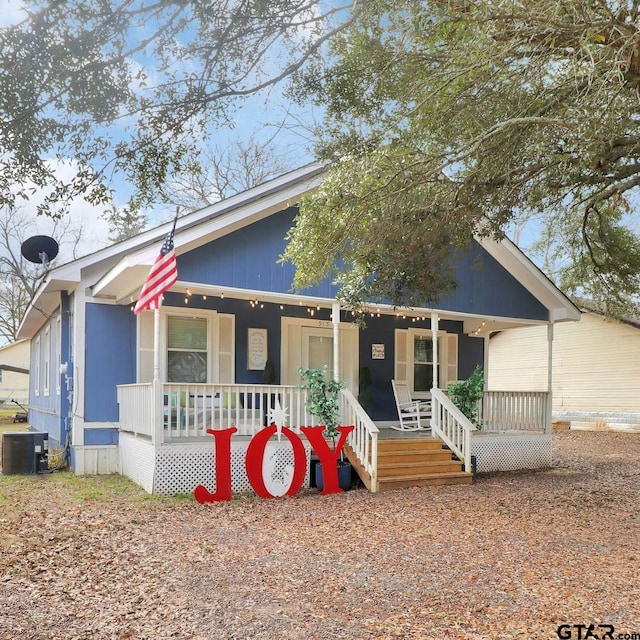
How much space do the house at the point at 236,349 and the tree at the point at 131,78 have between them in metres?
4.31

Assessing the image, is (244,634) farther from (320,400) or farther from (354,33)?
(320,400)

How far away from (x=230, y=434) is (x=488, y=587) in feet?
15.2

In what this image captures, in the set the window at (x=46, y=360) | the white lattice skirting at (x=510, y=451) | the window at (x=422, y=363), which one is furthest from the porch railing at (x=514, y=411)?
the window at (x=46, y=360)

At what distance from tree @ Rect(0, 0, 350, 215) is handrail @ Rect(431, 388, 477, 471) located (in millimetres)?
6926

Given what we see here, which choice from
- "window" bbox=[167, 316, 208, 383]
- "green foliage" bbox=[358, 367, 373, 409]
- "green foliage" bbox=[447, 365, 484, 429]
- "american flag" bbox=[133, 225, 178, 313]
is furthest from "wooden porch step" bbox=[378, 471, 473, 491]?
"american flag" bbox=[133, 225, 178, 313]

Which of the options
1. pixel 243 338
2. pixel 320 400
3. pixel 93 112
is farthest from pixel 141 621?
pixel 243 338

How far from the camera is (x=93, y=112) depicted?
3.81 m

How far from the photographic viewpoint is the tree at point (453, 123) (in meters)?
5.23

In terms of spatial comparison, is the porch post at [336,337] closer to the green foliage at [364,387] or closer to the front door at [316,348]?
the front door at [316,348]

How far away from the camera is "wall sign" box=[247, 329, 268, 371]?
11.4m

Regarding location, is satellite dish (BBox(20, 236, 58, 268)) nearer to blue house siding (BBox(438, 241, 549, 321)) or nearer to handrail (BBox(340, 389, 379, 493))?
handrail (BBox(340, 389, 379, 493))

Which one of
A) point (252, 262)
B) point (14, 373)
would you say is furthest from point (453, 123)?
point (14, 373)

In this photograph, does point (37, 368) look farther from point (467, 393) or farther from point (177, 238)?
point (467, 393)

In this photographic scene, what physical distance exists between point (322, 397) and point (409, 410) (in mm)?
3853
